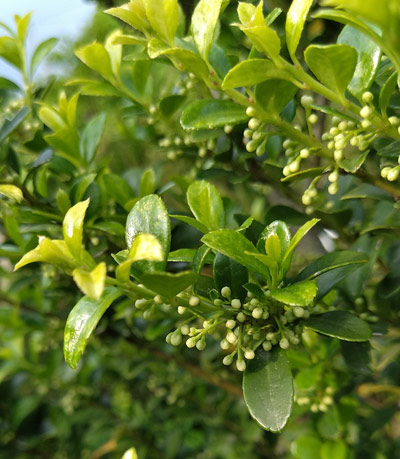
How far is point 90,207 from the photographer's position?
605 millimetres

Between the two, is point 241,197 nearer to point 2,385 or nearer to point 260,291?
point 2,385

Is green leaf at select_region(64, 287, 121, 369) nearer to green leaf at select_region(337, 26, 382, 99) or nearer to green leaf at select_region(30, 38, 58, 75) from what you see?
green leaf at select_region(337, 26, 382, 99)

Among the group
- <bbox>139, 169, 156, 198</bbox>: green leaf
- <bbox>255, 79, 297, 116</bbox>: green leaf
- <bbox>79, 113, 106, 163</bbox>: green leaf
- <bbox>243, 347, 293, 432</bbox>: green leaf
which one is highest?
<bbox>255, 79, 297, 116</bbox>: green leaf

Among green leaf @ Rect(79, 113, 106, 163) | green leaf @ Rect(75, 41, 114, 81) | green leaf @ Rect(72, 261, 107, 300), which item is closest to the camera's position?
green leaf @ Rect(72, 261, 107, 300)

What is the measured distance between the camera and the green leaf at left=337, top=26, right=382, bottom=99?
0.43 metres

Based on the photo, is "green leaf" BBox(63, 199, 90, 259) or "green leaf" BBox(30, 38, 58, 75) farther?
"green leaf" BBox(30, 38, 58, 75)

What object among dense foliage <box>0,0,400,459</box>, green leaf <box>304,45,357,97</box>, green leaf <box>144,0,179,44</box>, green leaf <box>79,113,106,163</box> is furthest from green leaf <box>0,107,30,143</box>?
green leaf <box>304,45,357,97</box>

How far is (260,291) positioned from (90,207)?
0.25 meters

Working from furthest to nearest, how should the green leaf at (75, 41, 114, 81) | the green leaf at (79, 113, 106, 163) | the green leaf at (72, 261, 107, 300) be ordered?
1. the green leaf at (79, 113, 106, 163)
2. the green leaf at (75, 41, 114, 81)
3. the green leaf at (72, 261, 107, 300)

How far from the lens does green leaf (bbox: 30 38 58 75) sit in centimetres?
68

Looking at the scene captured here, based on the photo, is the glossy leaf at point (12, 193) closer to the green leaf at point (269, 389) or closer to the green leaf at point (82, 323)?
the green leaf at point (82, 323)

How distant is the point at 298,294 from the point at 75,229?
173 mm

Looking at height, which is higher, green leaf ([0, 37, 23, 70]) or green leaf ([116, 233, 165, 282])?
green leaf ([0, 37, 23, 70])

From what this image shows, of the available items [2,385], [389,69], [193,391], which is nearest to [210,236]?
[389,69]
